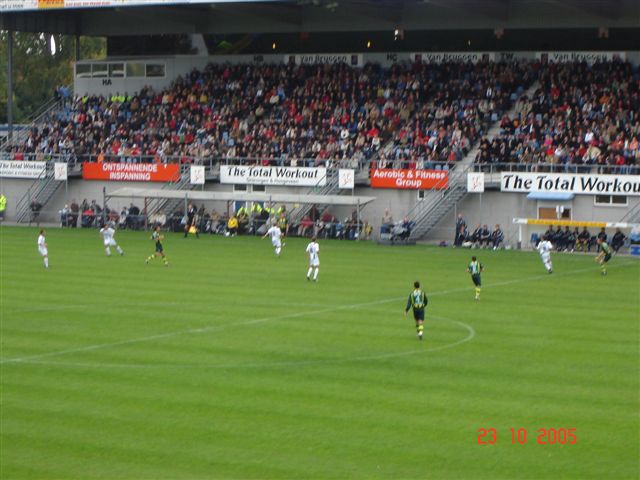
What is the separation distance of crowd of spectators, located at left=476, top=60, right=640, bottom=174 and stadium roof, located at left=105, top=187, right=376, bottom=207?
22.6ft

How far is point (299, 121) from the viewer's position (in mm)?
67438

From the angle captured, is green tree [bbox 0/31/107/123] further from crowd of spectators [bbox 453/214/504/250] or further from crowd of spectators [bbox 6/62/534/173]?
crowd of spectators [bbox 453/214/504/250]

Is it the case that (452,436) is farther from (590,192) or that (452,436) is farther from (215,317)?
(590,192)

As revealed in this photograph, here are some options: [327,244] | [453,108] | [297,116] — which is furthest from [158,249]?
[297,116]

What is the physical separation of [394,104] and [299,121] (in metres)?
5.62

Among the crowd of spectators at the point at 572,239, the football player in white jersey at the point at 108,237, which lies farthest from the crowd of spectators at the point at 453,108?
the football player in white jersey at the point at 108,237

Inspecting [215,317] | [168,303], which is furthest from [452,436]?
[168,303]

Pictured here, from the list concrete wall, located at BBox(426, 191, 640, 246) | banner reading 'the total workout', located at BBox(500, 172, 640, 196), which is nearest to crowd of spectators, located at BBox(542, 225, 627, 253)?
concrete wall, located at BBox(426, 191, 640, 246)

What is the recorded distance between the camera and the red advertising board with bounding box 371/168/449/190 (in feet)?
193
